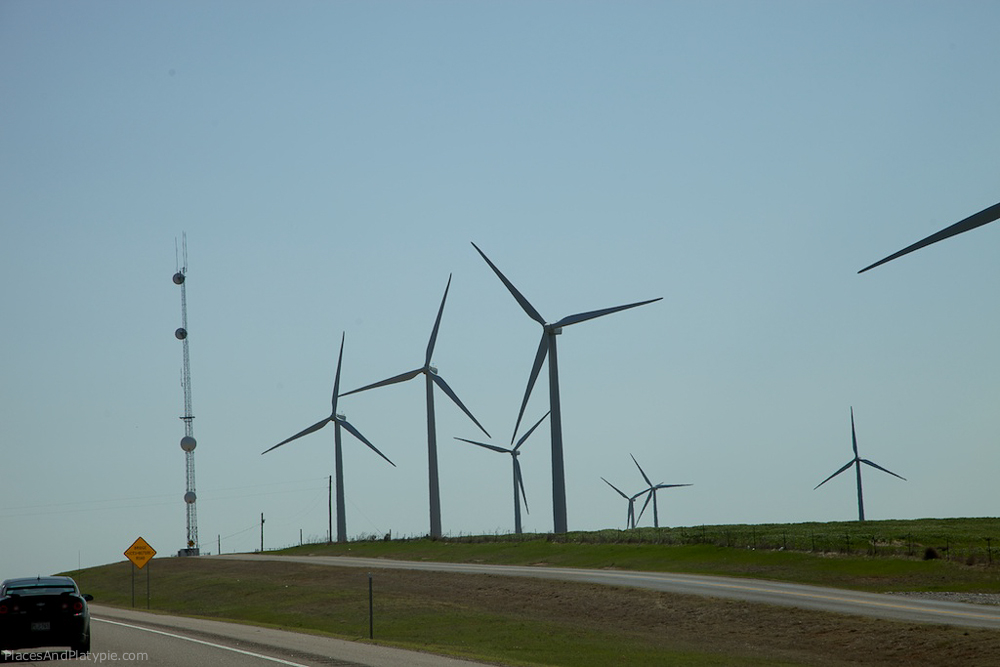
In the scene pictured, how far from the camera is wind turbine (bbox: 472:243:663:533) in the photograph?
7250 centimetres

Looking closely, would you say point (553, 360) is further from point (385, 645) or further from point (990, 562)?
point (385, 645)

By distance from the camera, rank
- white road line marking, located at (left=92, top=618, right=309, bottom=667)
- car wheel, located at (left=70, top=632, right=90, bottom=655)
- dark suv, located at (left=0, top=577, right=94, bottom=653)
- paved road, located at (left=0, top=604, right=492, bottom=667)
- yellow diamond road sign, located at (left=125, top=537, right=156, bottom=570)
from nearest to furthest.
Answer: white road line marking, located at (left=92, top=618, right=309, bottom=667), paved road, located at (left=0, top=604, right=492, bottom=667), dark suv, located at (left=0, top=577, right=94, bottom=653), car wheel, located at (left=70, top=632, right=90, bottom=655), yellow diamond road sign, located at (left=125, top=537, right=156, bottom=570)

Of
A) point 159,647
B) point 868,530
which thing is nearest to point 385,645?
point 159,647

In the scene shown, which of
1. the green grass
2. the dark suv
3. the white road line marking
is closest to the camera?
the white road line marking

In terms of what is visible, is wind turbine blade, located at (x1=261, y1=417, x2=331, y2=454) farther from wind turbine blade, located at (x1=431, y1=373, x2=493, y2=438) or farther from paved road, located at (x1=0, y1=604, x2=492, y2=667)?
paved road, located at (x1=0, y1=604, x2=492, y2=667)

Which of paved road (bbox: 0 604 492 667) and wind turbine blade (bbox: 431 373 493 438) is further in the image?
wind turbine blade (bbox: 431 373 493 438)

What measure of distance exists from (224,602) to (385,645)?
1214 inches

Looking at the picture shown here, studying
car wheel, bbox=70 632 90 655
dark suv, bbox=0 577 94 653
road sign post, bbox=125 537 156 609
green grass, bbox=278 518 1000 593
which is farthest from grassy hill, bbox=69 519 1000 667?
dark suv, bbox=0 577 94 653

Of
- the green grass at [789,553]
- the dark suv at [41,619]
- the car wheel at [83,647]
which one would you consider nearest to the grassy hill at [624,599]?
the green grass at [789,553]

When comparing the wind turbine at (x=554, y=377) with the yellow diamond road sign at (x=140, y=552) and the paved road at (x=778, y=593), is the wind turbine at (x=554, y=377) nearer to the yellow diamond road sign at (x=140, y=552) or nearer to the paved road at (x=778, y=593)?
the paved road at (x=778, y=593)

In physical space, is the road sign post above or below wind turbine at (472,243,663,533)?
below

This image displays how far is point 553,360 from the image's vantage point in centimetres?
7688

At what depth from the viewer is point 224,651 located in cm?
2741

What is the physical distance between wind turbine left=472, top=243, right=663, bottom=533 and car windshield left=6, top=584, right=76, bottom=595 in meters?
46.2
